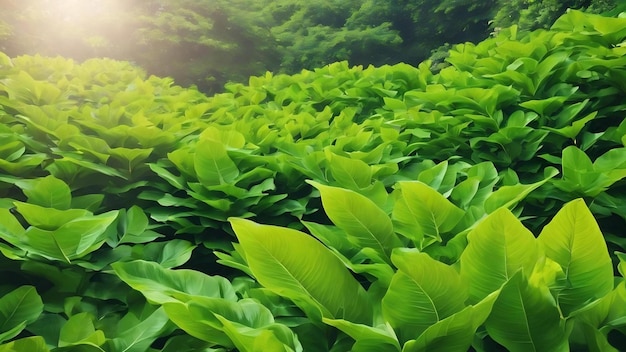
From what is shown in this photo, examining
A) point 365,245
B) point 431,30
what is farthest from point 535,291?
point 431,30

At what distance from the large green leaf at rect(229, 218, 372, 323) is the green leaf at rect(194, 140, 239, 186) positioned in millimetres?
907

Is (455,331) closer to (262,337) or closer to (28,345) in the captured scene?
(262,337)

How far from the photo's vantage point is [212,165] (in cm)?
186

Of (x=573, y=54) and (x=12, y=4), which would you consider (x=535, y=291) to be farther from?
(x=12, y=4)

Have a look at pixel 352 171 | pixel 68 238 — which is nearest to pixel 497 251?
pixel 352 171

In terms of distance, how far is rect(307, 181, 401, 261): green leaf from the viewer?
1188 millimetres

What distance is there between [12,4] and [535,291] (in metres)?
17.5

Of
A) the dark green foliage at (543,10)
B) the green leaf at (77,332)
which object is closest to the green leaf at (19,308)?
the green leaf at (77,332)

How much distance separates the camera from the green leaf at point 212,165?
1852 mm

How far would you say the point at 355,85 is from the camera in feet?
12.1

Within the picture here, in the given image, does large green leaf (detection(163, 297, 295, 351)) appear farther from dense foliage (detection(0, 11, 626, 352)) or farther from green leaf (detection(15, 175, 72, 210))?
green leaf (detection(15, 175, 72, 210))

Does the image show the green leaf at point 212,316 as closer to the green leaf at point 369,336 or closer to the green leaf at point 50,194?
the green leaf at point 369,336

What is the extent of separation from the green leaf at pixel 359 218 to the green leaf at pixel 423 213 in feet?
0.26

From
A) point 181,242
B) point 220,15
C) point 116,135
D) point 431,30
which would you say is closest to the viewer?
point 181,242
